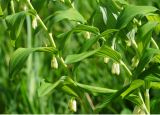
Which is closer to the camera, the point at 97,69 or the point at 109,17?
the point at 109,17

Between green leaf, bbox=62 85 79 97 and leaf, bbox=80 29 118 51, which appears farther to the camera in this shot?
green leaf, bbox=62 85 79 97

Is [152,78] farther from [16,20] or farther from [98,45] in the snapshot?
[16,20]

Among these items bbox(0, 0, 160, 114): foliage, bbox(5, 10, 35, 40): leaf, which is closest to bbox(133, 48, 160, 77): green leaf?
bbox(0, 0, 160, 114): foliage

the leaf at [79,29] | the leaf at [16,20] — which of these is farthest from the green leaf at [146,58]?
the leaf at [16,20]

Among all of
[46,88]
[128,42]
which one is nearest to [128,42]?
[128,42]

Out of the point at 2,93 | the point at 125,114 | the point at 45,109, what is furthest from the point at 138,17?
the point at 2,93

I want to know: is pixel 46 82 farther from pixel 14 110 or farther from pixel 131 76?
pixel 14 110

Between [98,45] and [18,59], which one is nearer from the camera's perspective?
[18,59]

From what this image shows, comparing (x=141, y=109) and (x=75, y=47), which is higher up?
(x=141, y=109)

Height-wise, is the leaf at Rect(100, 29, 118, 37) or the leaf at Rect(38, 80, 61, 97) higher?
the leaf at Rect(100, 29, 118, 37)

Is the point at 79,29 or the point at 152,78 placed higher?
the point at 79,29

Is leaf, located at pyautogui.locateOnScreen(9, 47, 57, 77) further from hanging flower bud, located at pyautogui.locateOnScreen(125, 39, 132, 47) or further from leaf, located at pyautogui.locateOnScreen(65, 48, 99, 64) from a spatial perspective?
hanging flower bud, located at pyautogui.locateOnScreen(125, 39, 132, 47)
